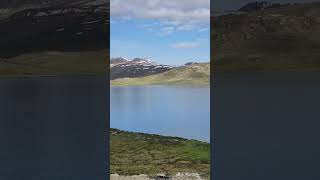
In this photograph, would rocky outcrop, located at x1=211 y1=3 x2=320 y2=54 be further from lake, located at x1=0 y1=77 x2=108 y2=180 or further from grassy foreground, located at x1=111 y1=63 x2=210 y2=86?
grassy foreground, located at x1=111 y1=63 x2=210 y2=86

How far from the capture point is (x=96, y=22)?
9188 mm

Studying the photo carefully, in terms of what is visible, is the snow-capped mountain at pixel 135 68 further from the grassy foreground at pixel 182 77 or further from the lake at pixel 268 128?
the lake at pixel 268 128

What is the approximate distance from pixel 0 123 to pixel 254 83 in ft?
16.2

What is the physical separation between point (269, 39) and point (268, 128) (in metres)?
2.06

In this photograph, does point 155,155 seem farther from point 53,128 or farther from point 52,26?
point 52,26

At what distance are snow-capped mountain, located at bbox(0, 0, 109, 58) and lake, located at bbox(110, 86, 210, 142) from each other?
242 inches

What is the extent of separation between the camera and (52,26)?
9.80m

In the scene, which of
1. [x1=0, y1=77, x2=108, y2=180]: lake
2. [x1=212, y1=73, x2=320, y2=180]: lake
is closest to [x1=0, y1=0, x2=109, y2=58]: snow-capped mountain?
[x1=0, y1=77, x2=108, y2=180]: lake

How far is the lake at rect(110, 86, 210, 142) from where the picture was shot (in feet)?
52.3

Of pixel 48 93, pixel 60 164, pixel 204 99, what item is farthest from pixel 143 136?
pixel 60 164

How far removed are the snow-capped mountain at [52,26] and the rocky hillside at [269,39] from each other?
101 inches

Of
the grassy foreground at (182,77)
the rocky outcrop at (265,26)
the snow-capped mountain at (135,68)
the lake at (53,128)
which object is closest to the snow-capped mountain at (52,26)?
the lake at (53,128)

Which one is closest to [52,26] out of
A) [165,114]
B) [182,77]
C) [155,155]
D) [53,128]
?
[53,128]

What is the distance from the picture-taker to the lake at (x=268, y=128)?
8141 mm
